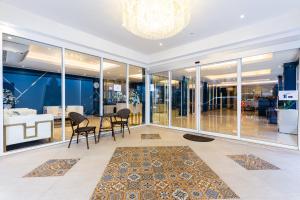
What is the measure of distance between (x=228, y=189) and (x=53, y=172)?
3000 millimetres

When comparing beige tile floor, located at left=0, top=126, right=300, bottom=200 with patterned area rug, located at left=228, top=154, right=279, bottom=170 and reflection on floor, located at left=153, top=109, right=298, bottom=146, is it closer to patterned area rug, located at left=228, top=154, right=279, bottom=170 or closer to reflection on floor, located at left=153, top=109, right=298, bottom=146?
patterned area rug, located at left=228, top=154, right=279, bottom=170

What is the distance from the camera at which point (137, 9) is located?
263 centimetres

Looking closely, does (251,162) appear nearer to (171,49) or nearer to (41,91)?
(171,49)

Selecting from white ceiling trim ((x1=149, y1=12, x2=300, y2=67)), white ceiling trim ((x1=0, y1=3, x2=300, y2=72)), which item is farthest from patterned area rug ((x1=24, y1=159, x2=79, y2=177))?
white ceiling trim ((x1=149, y1=12, x2=300, y2=67))

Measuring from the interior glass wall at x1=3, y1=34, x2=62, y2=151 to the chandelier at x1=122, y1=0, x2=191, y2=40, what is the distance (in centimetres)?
296

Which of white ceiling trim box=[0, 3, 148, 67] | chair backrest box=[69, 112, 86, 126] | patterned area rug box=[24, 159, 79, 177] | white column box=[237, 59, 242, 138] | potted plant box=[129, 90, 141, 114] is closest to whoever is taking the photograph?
patterned area rug box=[24, 159, 79, 177]

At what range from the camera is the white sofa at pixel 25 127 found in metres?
3.69

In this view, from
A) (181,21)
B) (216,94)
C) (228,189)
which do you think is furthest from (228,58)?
(216,94)

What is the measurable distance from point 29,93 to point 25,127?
8.63 feet

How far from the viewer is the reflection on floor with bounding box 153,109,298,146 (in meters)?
4.86

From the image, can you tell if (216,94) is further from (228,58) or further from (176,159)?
(176,159)

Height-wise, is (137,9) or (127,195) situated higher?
(137,9)

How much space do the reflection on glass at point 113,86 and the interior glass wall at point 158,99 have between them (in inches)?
65.1

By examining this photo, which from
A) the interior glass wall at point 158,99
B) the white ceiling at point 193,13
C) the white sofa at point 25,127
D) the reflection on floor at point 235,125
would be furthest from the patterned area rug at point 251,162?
the white sofa at point 25,127
